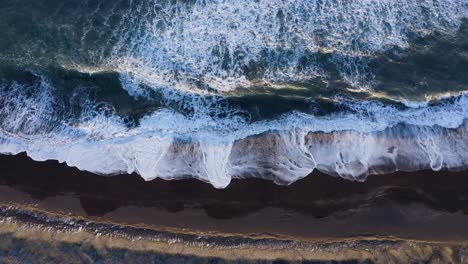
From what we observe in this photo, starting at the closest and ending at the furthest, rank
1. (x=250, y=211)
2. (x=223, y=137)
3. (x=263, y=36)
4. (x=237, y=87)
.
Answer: (x=250, y=211), (x=223, y=137), (x=237, y=87), (x=263, y=36)

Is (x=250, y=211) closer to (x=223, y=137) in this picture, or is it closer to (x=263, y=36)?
(x=223, y=137)

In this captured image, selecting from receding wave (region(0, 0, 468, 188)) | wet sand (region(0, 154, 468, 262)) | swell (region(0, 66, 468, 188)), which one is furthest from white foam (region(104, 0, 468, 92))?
wet sand (region(0, 154, 468, 262))

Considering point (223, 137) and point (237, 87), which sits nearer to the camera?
point (223, 137)

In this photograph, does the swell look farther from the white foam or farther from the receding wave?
the white foam

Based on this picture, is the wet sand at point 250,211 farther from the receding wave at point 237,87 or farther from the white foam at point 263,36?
the white foam at point 263,36

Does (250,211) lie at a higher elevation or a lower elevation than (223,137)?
lower

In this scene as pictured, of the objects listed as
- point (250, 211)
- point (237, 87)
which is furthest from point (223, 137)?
point (250, 211)

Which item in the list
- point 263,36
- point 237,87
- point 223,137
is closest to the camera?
point 223,137
